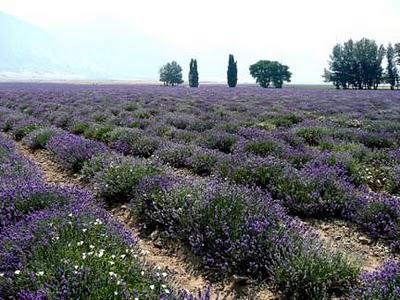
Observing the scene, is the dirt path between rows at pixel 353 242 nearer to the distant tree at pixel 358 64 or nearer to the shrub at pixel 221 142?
the shrub at pixel 221 142

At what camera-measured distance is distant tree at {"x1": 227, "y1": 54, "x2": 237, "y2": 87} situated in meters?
84.6

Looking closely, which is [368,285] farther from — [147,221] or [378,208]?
[147,221]

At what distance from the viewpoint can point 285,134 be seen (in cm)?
1018

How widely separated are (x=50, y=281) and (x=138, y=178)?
312 cm

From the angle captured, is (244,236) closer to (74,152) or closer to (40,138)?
(74,152)

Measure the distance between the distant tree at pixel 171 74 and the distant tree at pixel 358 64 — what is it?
34.5 meters

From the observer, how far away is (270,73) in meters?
82.4

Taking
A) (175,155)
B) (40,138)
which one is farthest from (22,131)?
(175,155)

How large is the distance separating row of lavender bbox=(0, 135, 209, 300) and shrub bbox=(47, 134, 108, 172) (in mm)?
3217

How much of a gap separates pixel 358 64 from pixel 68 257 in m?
75.2

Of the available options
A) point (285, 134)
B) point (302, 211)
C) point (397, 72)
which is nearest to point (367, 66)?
point (397, 72)

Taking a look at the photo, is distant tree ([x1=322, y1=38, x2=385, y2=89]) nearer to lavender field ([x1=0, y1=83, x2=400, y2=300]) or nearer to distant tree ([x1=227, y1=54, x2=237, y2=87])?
distant tree ([x1=227, y1=54, x2=237, y2=87])

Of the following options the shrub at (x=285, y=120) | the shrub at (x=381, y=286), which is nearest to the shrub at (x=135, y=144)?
the shrub at (x=285, y=120)

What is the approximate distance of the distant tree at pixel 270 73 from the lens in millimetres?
82562
